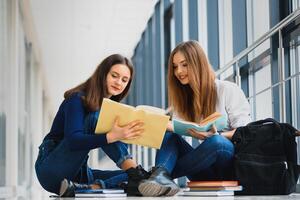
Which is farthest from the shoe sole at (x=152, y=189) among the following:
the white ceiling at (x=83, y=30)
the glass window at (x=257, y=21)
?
the white ceiling at (x=83, y=30)

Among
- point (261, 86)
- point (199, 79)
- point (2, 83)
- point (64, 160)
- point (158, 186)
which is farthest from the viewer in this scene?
point (2, 83)

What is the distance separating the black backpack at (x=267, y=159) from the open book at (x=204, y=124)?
77 mm

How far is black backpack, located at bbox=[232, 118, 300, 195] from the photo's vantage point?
5.89 ft

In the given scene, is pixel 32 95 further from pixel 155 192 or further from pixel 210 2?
pixel 155 192

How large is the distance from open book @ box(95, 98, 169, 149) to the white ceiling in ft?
9.98

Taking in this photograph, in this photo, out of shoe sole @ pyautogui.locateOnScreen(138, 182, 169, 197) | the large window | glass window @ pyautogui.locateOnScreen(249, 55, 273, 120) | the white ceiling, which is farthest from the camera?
the white ceiling

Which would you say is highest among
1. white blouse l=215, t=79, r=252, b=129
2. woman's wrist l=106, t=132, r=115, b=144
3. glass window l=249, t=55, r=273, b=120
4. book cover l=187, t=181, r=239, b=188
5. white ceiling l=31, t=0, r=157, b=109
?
white ceiling l=31, t=0, r=157, b=109

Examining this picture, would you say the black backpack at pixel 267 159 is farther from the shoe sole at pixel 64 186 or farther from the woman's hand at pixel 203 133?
the shoe sole at pixel 64 186

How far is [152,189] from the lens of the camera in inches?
68.3

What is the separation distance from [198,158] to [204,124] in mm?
136

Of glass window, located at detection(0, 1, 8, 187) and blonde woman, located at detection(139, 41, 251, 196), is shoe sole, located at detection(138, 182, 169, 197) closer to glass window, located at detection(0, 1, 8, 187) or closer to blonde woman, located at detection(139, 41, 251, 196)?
blonde woman, located at detection(139, 41, 251, 196)

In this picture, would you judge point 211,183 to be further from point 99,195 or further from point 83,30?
point 83,30

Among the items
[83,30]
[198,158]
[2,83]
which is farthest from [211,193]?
[83,30]

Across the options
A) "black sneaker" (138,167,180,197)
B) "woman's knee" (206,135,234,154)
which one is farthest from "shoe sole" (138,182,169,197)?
"woman's knee" (206,135,234,154)
